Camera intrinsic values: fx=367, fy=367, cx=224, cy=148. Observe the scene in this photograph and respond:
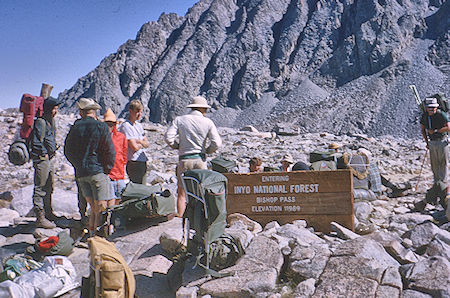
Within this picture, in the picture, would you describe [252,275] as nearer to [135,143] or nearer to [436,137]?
[135,143]

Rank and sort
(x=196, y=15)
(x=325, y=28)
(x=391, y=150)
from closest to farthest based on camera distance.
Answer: (x=391, y=150) → (x=325, y=28) → (x=196, y=15)

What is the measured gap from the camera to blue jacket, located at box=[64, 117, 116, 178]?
4559 mm

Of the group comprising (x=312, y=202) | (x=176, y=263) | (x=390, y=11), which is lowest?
(x=176, y=263)

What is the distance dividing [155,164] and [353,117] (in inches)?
1983

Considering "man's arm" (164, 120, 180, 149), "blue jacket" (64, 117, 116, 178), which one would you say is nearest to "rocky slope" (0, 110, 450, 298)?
"blue jacket" (64, 117, 116, 178)

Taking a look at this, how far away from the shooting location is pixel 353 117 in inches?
2297

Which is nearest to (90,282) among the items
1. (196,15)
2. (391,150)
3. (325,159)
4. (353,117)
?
(325,159)

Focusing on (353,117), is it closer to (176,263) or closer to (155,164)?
(155,164)

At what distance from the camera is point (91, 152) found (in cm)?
461

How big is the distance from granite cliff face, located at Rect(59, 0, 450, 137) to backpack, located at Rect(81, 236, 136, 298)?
1999 inches

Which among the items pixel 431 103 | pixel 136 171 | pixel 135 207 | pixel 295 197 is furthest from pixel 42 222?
pixel 431 103

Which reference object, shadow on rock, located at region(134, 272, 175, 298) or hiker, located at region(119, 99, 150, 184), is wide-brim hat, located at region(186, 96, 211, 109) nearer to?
hiker, located at region(119, 99, 150, 184)

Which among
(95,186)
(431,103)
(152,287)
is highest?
(431,103)

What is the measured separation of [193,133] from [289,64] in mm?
83961
